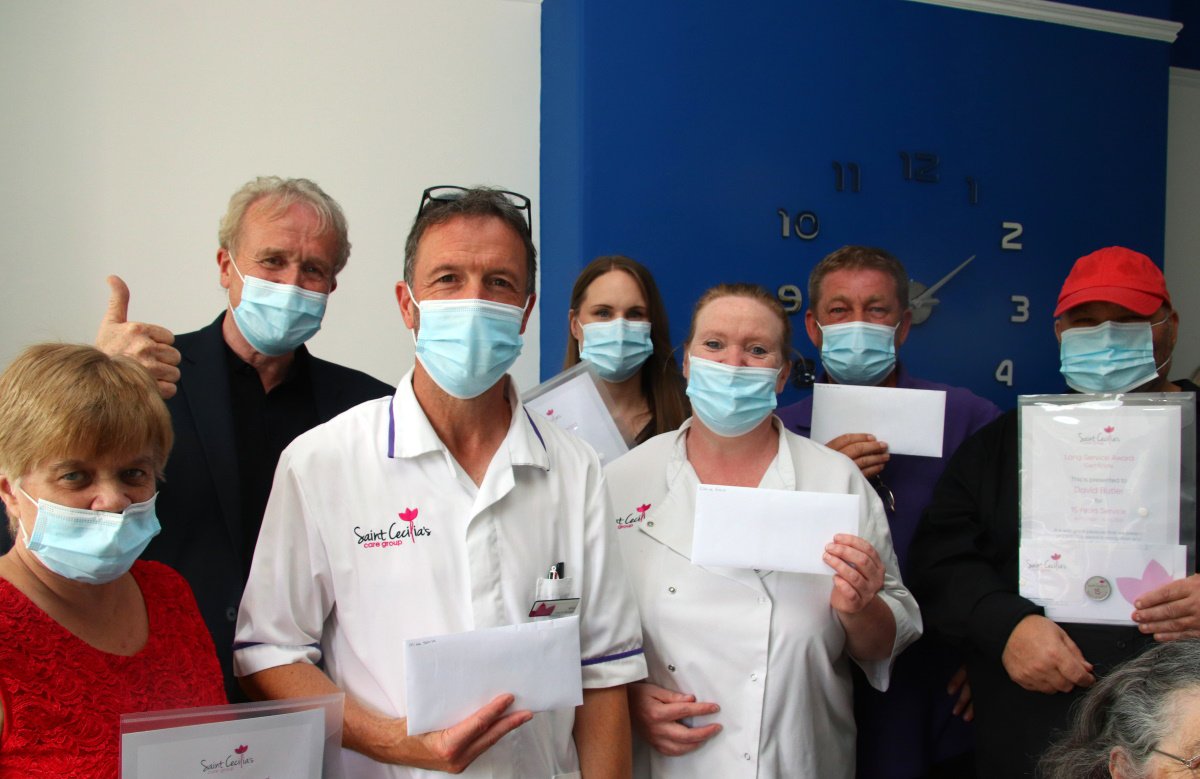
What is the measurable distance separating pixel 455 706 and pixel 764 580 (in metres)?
0.77

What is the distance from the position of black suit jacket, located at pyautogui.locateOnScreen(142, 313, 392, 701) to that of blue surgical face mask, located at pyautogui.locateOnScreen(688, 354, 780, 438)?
1025 millimetres

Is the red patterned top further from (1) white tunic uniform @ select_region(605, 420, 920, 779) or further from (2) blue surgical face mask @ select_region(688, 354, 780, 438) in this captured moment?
(2) blue surgical face mask @ select_region(688, 354, 780, 438)

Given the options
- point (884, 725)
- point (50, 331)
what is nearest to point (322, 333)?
point (50, 331)

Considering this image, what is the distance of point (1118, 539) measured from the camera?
188cm

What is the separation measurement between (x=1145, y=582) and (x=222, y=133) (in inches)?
140

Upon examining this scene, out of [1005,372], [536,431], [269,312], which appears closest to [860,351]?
[536,431]

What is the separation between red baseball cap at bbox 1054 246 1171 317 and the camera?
2.18 m

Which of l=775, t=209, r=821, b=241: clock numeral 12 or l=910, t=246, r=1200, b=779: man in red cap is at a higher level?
l=775, t=209, r=821, b=241: clock numeral 12

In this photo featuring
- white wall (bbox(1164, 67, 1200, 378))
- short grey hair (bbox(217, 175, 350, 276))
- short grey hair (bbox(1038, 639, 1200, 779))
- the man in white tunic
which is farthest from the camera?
white wall (bbox(1164, 67, 1200, 378))

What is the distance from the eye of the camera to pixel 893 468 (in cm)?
247

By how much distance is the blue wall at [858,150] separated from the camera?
13.0ft

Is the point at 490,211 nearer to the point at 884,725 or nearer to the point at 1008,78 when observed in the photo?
the point at 884,725

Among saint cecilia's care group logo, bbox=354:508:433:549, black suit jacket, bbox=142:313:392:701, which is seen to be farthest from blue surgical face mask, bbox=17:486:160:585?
black suit jacket, bbox=142:313:392:701

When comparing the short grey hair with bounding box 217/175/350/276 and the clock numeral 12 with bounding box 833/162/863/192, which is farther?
the clock numeral 12 with bounding box 833/162/863/192
